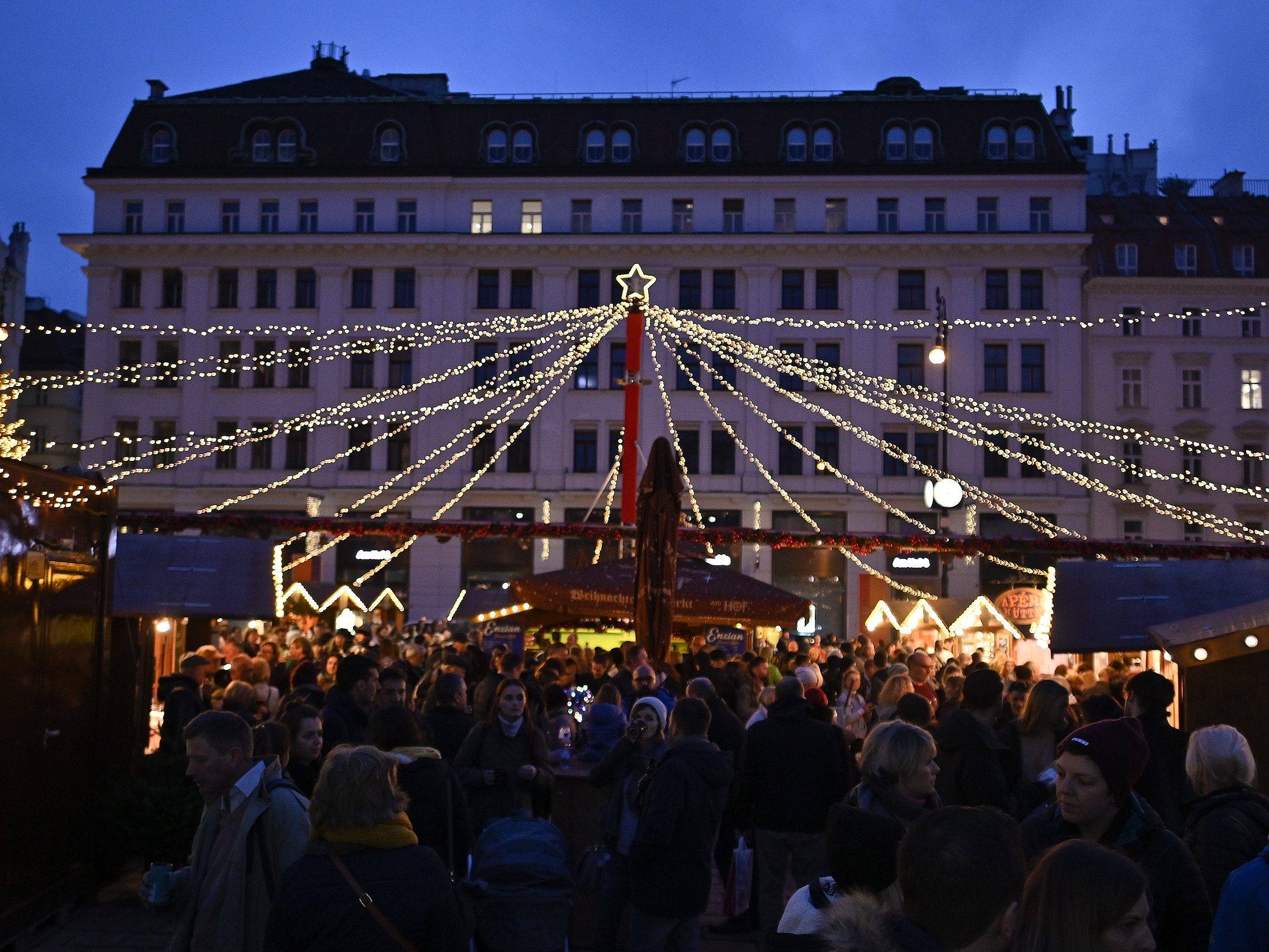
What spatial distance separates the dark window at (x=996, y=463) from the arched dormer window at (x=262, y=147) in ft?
84.5

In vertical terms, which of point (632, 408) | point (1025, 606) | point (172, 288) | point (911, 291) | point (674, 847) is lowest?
point (674, 847)

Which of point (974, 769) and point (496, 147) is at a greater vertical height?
point (496, 147)

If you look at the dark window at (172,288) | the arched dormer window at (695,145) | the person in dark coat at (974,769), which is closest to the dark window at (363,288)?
the dark window at (172,288)

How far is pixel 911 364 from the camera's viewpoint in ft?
143

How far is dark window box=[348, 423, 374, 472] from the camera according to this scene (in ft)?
144

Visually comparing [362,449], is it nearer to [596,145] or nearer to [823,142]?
[596,145]

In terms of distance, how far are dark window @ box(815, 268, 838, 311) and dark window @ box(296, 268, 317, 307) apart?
16503 millimetres

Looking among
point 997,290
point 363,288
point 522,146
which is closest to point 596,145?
point 522,146

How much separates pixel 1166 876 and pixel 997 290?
41.3 m

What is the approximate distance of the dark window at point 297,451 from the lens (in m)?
43.9

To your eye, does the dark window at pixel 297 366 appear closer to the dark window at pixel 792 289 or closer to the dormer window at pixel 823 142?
the dark window at pixel 792 289

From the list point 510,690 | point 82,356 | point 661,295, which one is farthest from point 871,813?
point 82,356

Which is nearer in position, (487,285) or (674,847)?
(674,847)

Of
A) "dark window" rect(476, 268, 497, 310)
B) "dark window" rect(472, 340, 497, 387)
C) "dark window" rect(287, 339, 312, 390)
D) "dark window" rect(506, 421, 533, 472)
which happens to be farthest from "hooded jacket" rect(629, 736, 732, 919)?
"dark window" rect(287, 339, 312, 390)
